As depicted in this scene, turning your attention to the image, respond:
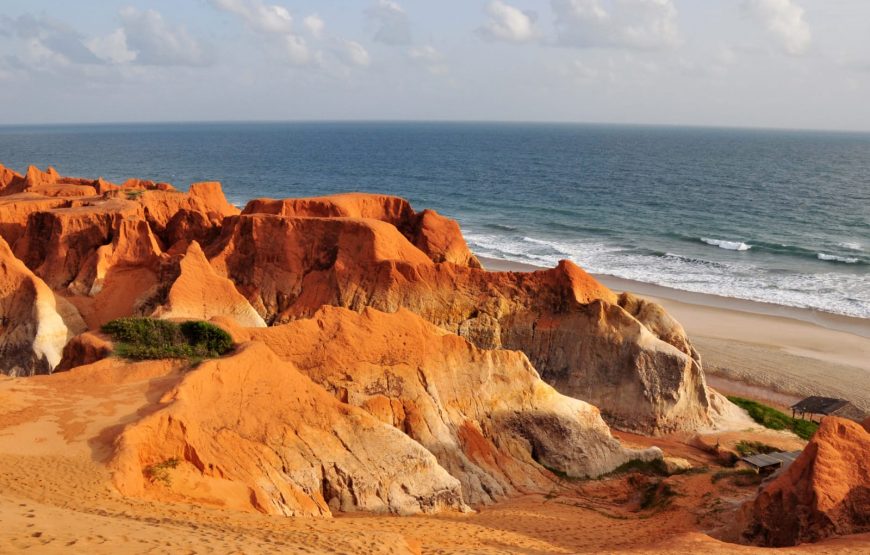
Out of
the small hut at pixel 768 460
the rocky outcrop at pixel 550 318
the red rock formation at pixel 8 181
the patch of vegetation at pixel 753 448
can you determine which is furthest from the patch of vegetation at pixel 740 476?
the red rock formation at pixel 8 181

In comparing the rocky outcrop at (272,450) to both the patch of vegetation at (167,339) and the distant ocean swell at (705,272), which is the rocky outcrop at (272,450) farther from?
the distant ocean swell at (705,272)

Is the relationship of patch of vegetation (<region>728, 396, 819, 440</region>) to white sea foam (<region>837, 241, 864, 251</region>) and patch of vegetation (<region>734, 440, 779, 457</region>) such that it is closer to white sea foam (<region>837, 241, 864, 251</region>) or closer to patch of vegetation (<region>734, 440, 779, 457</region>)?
patch of vegetation (<region>734, 440, 779, 457</region>)

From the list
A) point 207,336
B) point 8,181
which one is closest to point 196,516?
point 207,336

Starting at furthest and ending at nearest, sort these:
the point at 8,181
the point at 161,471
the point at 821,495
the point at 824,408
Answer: the point at 8,181 → the point at 824,408 → the point at 821,495 → the point at 161,471

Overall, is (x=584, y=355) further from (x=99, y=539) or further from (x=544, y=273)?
(x=99, y=539)

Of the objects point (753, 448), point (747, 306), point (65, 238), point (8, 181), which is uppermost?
point (8, 181)

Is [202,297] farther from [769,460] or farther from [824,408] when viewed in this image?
[824,408]
